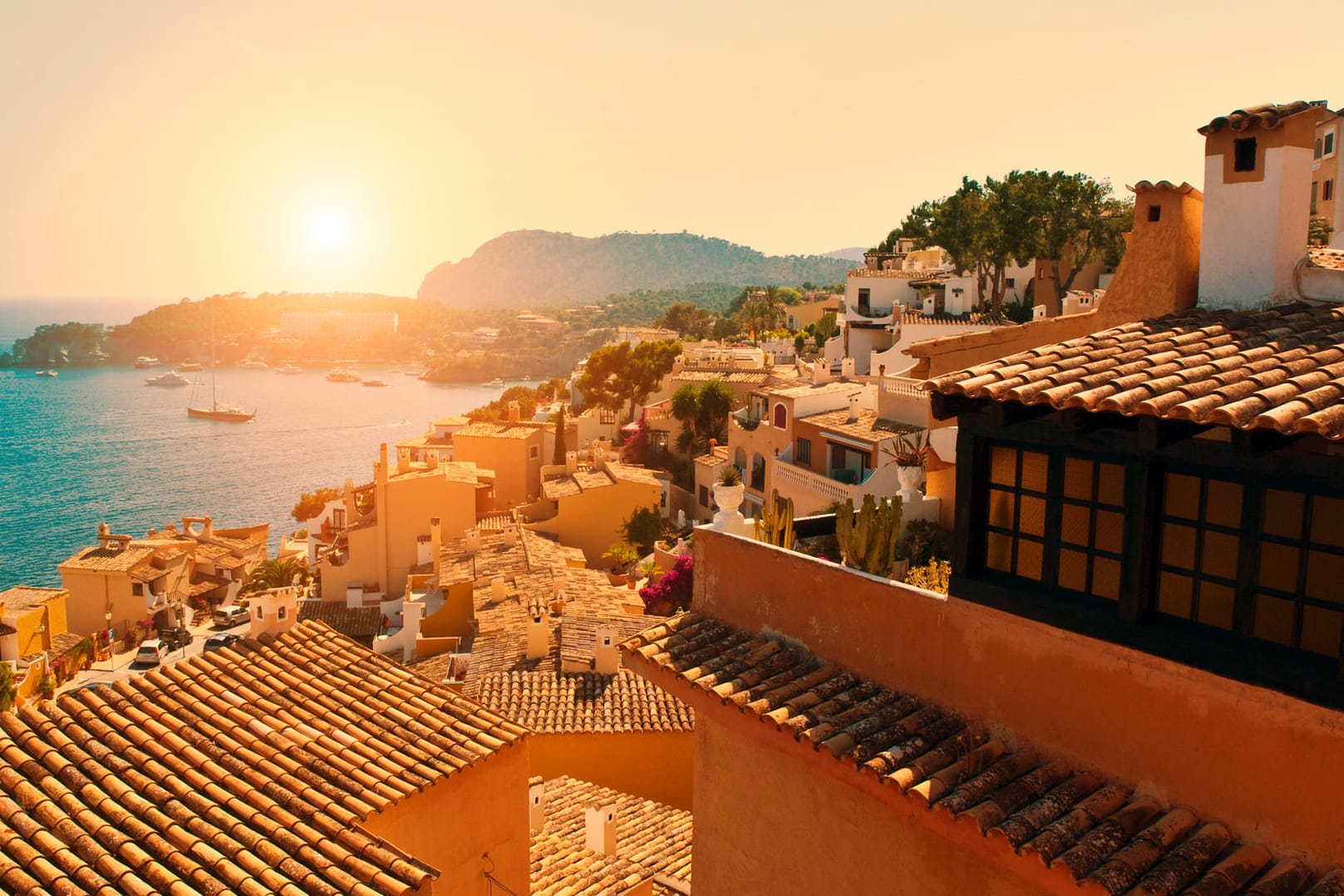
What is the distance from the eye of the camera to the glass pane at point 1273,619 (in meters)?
3.99

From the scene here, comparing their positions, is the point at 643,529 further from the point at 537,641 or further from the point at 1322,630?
the point at 1322,630

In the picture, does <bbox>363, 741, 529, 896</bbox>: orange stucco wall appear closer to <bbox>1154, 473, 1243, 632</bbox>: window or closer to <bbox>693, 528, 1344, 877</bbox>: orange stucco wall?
<bbox>693, 528, 1344, 877</bbox>: orange stucco wall

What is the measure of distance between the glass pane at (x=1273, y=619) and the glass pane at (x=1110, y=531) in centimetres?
62

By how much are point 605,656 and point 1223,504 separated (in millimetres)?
13814

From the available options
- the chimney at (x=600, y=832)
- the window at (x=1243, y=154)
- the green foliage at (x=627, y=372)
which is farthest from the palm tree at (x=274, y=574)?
the window at (x=1243, y=154)

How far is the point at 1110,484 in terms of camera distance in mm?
4629

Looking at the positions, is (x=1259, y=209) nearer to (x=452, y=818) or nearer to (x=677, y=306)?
(x=452, y=818)

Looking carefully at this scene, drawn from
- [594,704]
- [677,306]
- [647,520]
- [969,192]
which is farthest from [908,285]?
[677,306]

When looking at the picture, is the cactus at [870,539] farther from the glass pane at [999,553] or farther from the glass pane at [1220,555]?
the glass pane at [1220,555]

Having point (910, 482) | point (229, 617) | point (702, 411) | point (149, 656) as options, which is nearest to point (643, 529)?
point (702, 411)

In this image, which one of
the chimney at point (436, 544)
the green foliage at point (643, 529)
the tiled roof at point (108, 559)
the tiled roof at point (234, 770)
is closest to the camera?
the tiled roof at point (234, 770)

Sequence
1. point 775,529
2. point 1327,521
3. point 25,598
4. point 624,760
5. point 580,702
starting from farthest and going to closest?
point 25,598 < point 580,702 < point 624,760 < point 775,529 < point 1327,521

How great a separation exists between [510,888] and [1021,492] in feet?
20.5

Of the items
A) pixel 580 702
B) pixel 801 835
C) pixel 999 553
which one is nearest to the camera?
pixel 999 553
